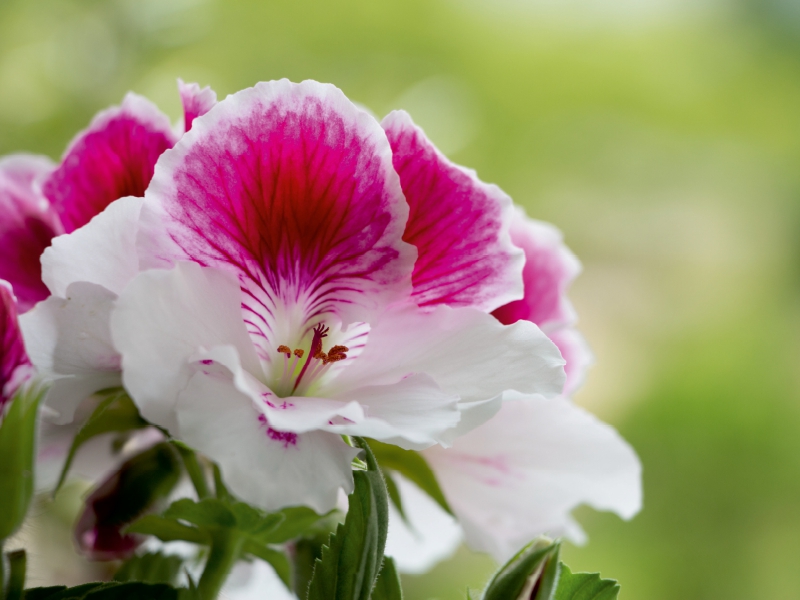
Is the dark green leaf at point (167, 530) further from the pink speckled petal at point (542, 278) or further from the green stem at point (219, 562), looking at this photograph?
the pink speckled petal at point (542, 278)

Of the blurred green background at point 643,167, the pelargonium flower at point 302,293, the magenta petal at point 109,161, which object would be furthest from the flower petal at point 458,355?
the blurred green background at point 643,167

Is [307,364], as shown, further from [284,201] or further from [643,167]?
[643,167]

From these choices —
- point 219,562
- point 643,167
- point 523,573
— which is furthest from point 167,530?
point 643,167

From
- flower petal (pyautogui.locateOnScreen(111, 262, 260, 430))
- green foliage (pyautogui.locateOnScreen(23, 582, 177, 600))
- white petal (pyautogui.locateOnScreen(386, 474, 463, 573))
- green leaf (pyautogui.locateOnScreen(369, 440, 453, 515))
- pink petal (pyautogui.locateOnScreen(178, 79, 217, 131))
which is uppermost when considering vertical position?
pink petal (pyautogui.locateOnScreen(178, 79, 217, 131))

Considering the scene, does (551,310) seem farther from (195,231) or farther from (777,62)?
(777,62)

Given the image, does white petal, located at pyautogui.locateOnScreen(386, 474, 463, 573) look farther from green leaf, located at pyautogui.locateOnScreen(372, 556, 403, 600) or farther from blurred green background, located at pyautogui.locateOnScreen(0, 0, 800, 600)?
blurred green background, located at pyautogui.locateOnScreen(0, 0, 800, 600)

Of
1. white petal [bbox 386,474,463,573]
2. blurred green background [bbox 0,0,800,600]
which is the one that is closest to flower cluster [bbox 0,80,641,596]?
white petal [bbox 386,474,463,573]

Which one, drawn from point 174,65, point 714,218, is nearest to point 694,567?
point 714,218
